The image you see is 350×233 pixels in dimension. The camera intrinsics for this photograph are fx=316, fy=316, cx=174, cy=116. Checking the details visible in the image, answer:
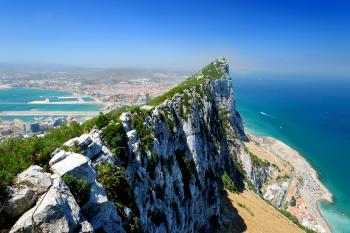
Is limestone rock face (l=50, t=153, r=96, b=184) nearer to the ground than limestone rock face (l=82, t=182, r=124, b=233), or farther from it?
farther from it

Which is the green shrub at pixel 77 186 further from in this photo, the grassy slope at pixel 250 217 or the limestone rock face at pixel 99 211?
the grassy slope at pixel 250 217

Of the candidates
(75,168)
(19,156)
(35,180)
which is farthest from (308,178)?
(35,180)

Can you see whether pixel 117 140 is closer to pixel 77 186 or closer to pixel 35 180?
pixel 77 186

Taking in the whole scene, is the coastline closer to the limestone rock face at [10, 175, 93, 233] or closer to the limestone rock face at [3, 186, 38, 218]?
the limestone rock face at [10, 175, 93, 233]

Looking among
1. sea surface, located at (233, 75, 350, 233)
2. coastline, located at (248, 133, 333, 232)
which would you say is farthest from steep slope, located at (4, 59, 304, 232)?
sea surface, located at (233, 75, 350, 233)

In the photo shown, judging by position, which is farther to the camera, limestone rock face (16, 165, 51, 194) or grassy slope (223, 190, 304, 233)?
grassy slope (223, 190, 304, 233)

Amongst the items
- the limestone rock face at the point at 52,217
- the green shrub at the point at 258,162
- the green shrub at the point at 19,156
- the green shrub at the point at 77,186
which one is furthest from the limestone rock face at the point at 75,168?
the green shrub at the point at 258,162

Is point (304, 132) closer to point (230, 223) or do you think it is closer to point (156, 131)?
point (230, 223)
